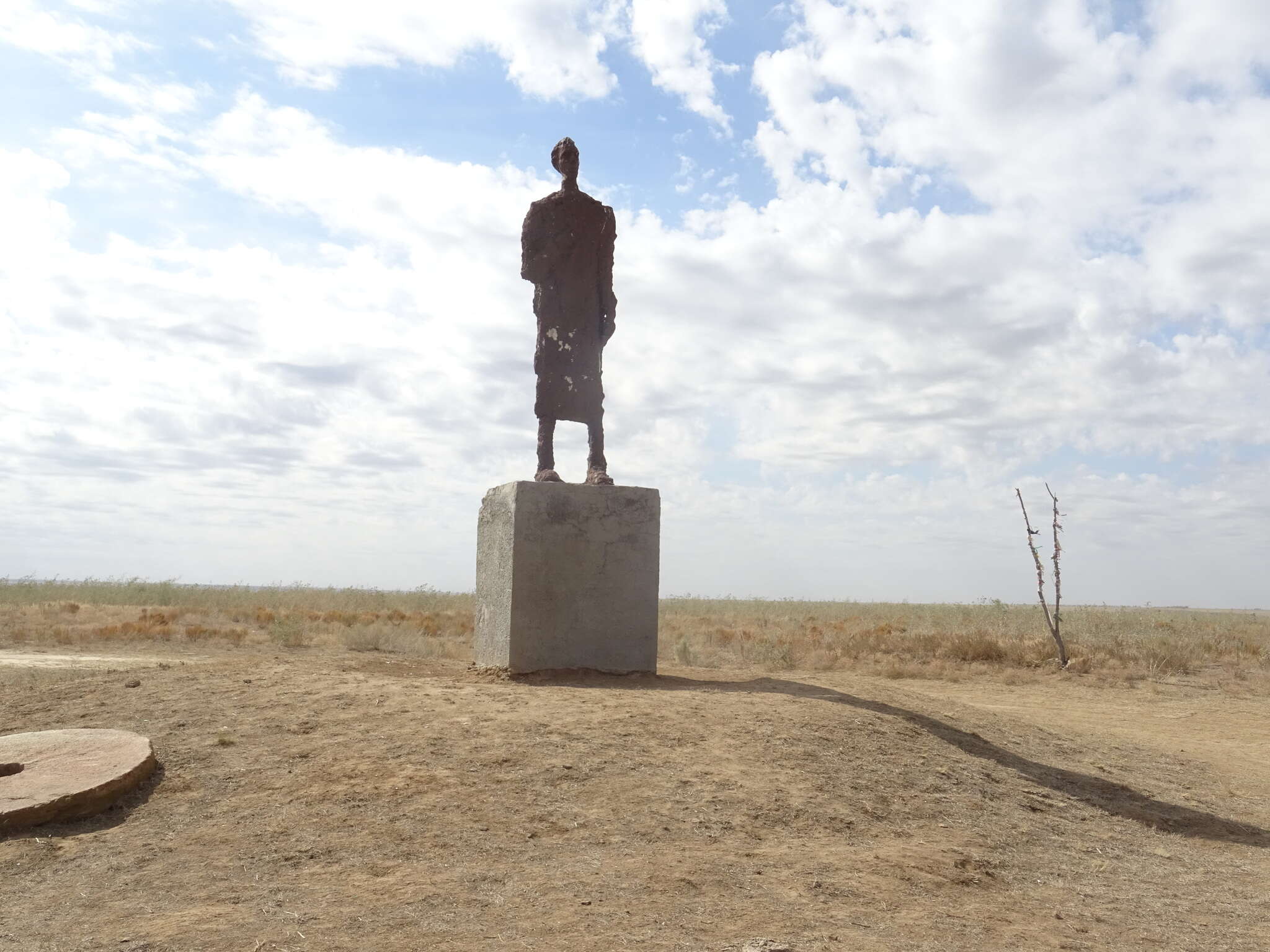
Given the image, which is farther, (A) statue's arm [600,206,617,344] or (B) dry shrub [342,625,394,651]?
(B) dry shrub [342,625,394,651]

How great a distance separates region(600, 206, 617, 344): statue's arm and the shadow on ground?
306 cm

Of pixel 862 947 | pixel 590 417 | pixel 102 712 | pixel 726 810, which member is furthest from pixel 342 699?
pixel 862 947

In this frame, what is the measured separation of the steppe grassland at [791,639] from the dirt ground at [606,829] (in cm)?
549

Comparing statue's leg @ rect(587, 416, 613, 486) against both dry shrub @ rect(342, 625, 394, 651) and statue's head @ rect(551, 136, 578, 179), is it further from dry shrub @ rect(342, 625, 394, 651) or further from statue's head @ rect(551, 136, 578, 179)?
dry shrub @ rect(342, 625, 394, 651)

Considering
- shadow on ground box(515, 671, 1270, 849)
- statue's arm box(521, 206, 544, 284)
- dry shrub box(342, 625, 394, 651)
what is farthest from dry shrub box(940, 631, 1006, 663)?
statue's arm box(521, 206, 544, 284)

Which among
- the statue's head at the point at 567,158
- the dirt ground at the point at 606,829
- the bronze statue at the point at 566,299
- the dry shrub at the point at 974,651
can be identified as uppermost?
the statue's head at the point at 567,158

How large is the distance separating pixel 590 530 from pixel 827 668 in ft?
25.5

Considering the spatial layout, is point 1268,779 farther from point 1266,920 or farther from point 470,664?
point 470,664

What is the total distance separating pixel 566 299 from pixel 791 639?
1027 cm

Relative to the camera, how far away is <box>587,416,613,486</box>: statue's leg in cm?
795

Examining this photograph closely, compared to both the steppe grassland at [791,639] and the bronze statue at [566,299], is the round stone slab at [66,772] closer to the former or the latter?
the bronze statue at [566,299]

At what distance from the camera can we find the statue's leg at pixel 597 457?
7.95 meters

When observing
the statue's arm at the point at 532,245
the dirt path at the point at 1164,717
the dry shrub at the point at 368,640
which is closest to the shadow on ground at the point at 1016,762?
the dirt path at the point at 1164,717

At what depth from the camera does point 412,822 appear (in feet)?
14.9
